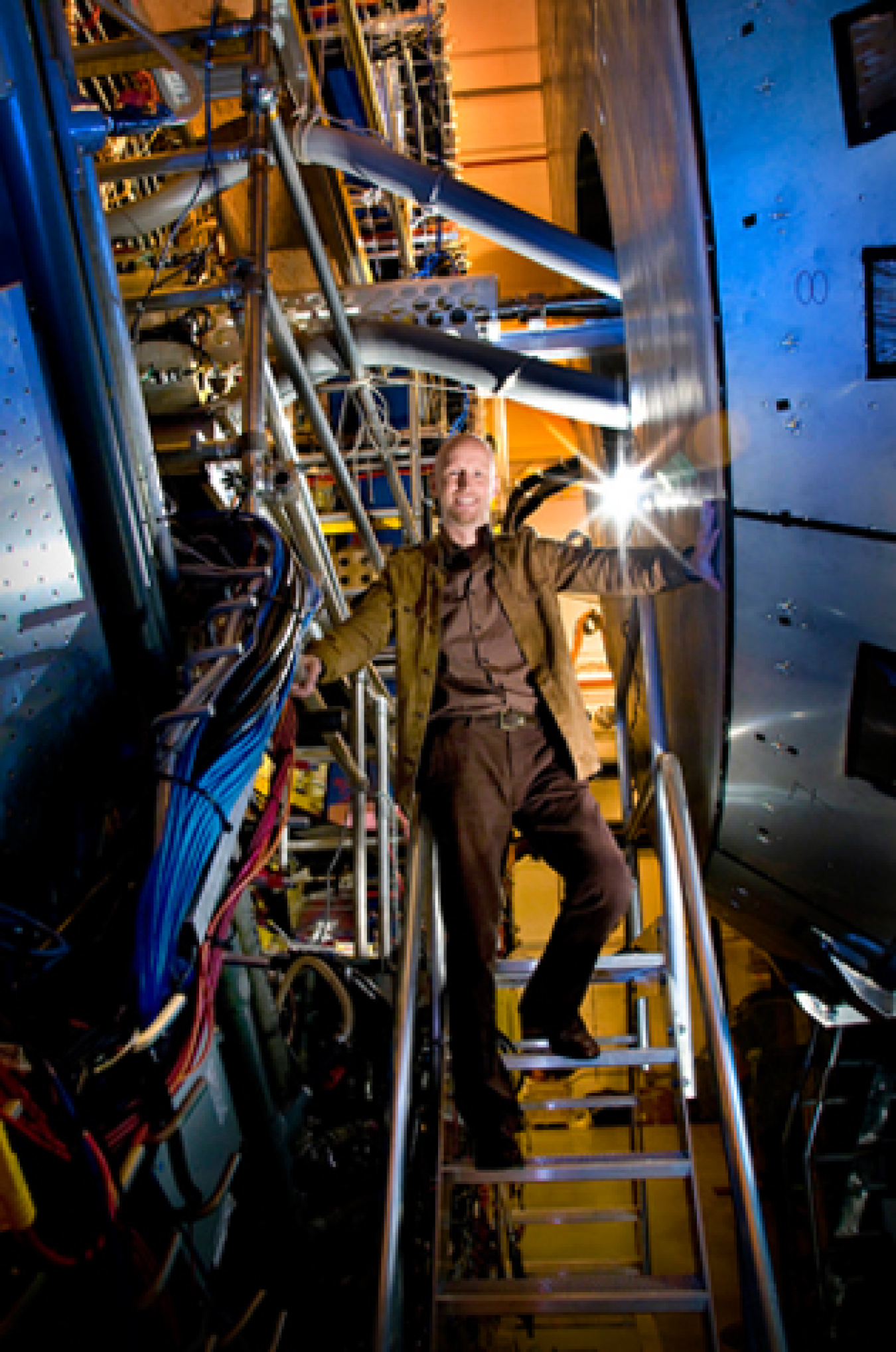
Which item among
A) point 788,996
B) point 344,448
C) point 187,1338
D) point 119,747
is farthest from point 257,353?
point 788,996

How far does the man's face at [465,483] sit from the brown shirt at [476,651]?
134 millimetres

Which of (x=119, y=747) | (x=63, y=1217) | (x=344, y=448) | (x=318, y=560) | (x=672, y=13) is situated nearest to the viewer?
(x=63, y=1217)

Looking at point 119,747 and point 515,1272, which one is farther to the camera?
point 515,1272

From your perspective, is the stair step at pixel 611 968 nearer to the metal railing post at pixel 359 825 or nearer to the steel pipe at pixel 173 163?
the metal railing post at pixel 359 825

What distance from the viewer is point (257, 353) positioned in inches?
113

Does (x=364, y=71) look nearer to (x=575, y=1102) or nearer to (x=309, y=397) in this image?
(x=309, y=397)

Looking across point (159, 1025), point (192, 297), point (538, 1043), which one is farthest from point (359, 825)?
point (159, 1025)

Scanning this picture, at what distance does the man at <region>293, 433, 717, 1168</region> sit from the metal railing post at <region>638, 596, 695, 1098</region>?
373 millimetres

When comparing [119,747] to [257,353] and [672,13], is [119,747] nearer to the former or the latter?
[257,353]

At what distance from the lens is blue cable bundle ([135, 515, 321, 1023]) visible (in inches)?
74.5

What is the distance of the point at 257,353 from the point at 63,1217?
8.31 feet

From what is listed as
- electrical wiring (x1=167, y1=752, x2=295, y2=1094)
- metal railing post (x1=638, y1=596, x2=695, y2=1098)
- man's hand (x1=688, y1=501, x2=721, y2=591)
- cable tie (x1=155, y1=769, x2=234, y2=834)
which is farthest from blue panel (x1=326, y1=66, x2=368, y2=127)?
cable tie (x1=155, y1=769, x2=234, y2=834)

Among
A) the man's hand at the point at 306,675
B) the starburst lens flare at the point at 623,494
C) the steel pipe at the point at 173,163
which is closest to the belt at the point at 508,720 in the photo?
the man's hand at the point at 306,675

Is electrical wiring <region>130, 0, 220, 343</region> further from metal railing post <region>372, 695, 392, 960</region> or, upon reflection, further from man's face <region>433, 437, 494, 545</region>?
metal railing post <region>372, 695, 392, 960</region>
